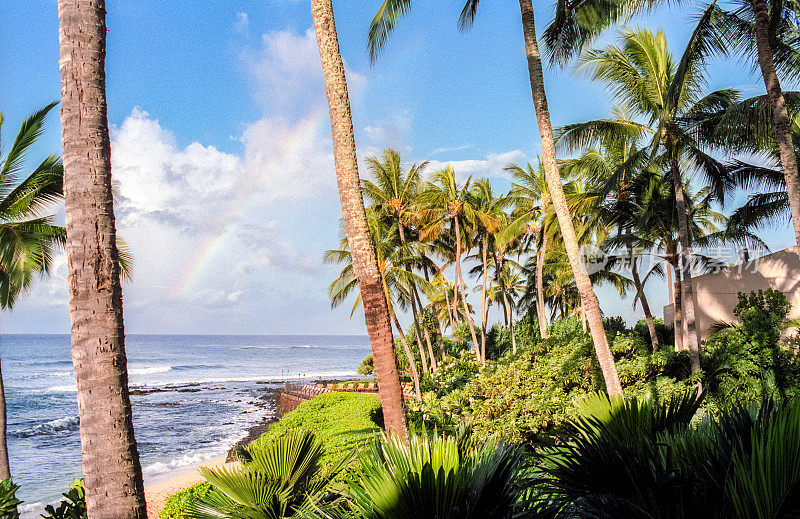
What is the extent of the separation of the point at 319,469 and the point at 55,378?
69.7 meters

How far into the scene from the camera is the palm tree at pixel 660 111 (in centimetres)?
1378

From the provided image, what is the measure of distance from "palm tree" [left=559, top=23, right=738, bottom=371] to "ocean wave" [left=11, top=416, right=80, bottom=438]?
111 ft

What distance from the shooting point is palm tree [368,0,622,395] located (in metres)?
9.80

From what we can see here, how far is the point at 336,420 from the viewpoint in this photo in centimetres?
1756

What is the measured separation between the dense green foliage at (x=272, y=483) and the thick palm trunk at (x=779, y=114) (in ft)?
30.3

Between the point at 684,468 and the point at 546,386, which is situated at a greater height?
the point at 684,468

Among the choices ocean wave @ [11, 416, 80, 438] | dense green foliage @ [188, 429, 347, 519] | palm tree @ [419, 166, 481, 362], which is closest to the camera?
dense green foliage @ [188, 429, 347, 519]

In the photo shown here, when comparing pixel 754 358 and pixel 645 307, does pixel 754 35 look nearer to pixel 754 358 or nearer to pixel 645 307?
pixel 754 358

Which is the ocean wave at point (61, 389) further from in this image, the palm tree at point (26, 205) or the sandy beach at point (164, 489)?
the palm tree at point (26, 205)

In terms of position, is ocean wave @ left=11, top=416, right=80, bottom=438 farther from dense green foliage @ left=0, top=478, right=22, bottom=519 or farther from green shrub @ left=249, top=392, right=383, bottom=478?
dense green foliage @ left=0, top=478, right=22, bottom=519

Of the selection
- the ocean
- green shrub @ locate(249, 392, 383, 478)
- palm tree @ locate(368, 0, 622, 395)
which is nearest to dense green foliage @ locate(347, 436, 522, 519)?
palm tree @ locate(368, 0, 622, 395)

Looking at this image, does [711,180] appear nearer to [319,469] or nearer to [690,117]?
[690,117]

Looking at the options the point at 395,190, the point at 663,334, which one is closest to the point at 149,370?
the point at 395,190

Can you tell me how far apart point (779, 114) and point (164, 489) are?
2007cm
